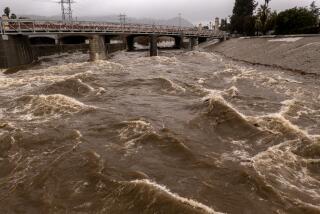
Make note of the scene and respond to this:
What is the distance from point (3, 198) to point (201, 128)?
10425mm

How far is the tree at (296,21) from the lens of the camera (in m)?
74.4

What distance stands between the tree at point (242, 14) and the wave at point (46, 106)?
86.5m

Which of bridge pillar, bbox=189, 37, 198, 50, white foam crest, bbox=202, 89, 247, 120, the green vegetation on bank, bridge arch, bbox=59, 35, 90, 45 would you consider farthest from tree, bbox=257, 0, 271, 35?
white foam crest, bbox=202, 89, 247, 120

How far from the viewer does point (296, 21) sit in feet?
246

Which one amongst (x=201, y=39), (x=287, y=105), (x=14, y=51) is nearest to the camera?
(x=287, y=105)

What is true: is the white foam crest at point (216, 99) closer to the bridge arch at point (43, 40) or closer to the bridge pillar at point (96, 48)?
the bridge pillar at point (96, 48)

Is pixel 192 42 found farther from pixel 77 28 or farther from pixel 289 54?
pixel 289 54

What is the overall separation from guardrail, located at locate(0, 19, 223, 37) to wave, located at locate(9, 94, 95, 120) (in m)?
24.3

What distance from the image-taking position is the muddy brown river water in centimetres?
1113

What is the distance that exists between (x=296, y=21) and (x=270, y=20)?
1116 cm

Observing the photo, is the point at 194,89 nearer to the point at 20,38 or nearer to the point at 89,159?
the point at 89,159

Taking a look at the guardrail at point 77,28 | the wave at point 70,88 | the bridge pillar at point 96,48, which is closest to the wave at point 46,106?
the wave at point 70,88

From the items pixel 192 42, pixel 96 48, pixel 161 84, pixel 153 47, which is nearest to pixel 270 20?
pixel 192 42

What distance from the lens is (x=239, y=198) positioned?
36.8 ft
